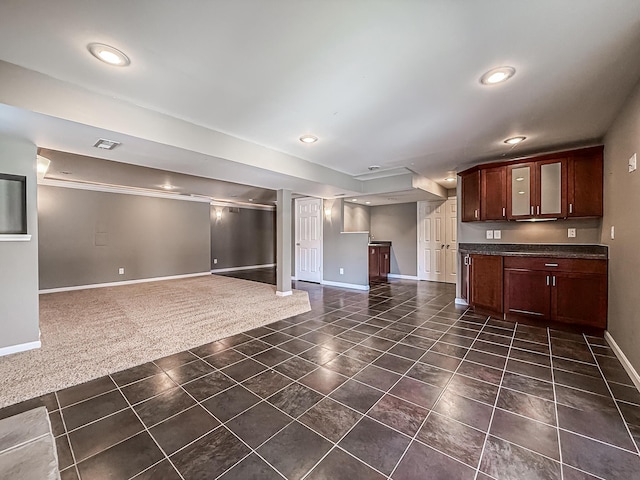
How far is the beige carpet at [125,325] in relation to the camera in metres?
2.44

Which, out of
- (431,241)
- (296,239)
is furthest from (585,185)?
(296,239)

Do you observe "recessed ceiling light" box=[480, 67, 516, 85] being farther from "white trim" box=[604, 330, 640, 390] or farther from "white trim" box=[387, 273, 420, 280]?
"white trim" box=[387, 273, 420, 280]

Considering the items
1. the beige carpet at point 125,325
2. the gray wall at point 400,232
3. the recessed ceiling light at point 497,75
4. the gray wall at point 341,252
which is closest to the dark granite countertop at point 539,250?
the gray wall at point 341,252

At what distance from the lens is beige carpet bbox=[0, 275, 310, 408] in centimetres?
244

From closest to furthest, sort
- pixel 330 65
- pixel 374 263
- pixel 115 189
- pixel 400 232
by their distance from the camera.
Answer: pixel 330 65 → pixel 115 189 → pixel 374 263 → pixel 400 232

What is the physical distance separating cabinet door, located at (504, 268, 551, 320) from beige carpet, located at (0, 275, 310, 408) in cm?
295

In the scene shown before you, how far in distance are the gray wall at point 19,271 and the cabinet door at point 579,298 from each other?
19.7ft

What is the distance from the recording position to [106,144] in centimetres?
277

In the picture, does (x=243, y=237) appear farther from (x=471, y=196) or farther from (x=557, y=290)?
(x=557, y=290)

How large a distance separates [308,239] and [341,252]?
1.12 m

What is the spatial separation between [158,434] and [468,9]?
299cm

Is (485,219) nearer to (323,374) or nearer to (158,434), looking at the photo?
(323,374)

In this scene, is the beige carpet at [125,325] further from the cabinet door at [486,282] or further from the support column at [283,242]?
the cabinet door at [486,282]

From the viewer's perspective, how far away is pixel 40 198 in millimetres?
5562
